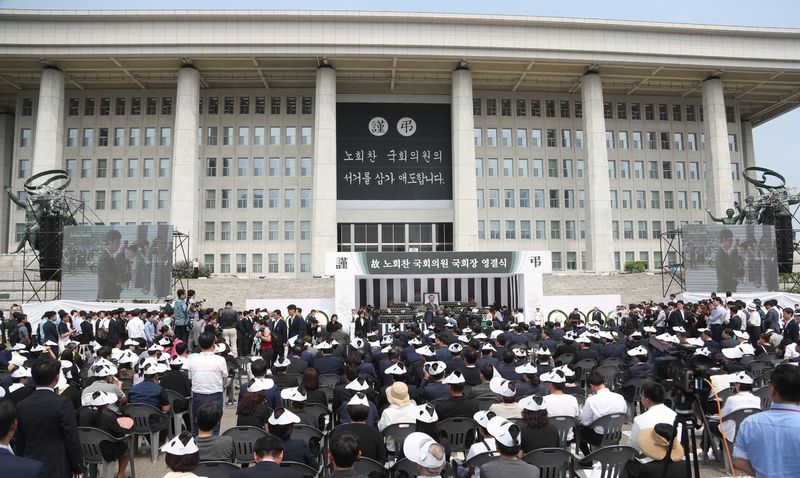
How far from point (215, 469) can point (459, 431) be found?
294 centimetres

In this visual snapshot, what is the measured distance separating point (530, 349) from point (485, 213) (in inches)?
1447

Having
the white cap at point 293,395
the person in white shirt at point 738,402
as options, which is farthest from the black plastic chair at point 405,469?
the person in white shirt at point 738,402

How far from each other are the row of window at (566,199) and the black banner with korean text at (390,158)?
468cm

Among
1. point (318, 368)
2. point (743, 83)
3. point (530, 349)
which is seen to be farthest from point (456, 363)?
point (743, 83)

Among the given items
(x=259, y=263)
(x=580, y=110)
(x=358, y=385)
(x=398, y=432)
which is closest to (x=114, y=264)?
(x=259, y=263)

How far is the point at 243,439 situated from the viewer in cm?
669

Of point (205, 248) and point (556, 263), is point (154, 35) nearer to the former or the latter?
point (205, 248)

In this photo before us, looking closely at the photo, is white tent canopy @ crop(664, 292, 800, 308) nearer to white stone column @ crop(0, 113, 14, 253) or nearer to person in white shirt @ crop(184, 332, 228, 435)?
person in white shirt @ crop(184, 332, 228, 435)

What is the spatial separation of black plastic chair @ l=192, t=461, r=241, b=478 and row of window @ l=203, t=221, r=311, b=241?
4669 cm

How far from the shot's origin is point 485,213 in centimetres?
5316

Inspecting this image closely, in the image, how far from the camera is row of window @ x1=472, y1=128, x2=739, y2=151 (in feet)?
177

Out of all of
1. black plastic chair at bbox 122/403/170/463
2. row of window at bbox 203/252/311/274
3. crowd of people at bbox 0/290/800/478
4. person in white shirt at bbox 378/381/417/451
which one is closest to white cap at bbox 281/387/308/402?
crowd of people at bbox 0/290/800/478

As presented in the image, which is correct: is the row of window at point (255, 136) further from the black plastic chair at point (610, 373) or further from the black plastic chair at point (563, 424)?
the black plastic chair at point (563, 424)

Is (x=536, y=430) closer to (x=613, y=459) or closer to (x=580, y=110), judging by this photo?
(x=613, y=459)
